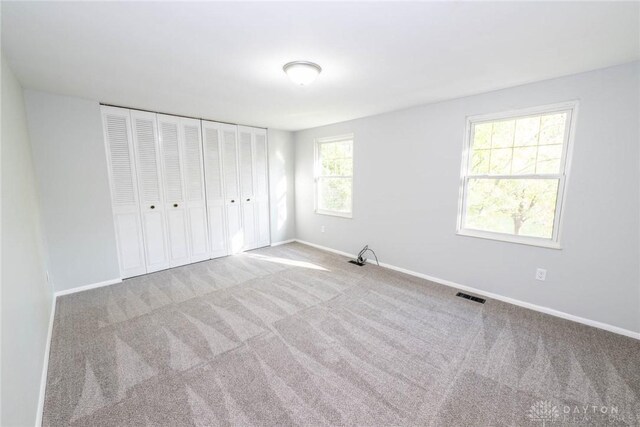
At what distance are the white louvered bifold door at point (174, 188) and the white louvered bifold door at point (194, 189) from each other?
0.19ft

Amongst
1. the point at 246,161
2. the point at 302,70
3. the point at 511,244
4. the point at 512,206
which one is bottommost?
the point at 511,244

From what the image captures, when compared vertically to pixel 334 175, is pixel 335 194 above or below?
below

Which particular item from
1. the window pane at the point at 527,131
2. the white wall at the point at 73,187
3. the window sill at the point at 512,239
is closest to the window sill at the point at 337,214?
the window sill at the point at 512,239

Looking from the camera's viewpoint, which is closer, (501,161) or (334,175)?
(501,161)

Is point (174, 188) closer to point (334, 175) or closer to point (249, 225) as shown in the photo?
point (249, 225)

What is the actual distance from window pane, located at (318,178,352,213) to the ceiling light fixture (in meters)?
2.53

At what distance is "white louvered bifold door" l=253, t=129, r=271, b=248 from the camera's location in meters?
4.90

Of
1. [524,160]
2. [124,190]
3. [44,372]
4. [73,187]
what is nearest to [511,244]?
[524,160]

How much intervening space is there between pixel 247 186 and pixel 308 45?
10.9 feet

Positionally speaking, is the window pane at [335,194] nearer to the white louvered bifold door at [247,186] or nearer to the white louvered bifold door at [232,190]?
the white louvered bifold door at [247,186]

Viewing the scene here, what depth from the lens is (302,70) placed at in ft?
7.04

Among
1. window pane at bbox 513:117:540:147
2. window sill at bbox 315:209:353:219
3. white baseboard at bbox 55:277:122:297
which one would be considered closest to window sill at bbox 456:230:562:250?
window pane at bbox 513:117:540:147

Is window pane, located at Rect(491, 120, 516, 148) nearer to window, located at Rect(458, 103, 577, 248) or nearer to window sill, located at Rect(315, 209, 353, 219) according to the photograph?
window, located at Rect(458, 103, 577, 248)

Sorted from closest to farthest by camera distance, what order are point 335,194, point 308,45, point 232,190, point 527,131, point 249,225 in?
point 308,45
point 527,131
point 232,190
point 335,194
point 249,225
